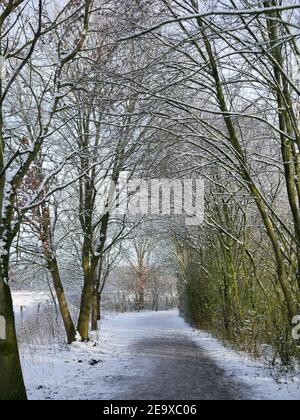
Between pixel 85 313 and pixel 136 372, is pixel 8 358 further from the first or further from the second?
pixel 85 313

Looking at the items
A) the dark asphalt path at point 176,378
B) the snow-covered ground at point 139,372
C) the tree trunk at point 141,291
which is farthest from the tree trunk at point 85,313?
the tree trunk at point 141,291

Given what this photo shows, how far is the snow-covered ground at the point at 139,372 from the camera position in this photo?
707cm

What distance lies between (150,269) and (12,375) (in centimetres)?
4186

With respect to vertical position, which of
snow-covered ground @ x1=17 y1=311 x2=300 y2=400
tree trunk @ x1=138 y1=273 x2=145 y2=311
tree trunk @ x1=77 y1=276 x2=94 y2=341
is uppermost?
tree trunk @ x1=77 y1=276 x2=94 y2=341

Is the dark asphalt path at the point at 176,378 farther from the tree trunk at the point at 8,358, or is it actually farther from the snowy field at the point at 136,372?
the tree trunk at the point at 8,358

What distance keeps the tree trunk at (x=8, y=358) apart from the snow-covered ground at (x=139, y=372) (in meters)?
1.18

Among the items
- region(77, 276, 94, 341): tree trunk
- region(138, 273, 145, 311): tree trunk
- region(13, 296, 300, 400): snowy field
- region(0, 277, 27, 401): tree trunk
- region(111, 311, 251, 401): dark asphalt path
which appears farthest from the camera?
region(138, 273, 145, 311): tree trunk

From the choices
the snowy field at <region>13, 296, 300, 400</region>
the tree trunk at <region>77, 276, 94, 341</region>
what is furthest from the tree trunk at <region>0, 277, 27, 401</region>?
the tree trunk at <region>77, 276, 94, 341</region>

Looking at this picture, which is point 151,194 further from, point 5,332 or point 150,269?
point 150,269

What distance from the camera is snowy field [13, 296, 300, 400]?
7055 millimetres

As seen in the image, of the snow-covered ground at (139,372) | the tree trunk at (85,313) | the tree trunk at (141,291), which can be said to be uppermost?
the tree trunk at (85,313)

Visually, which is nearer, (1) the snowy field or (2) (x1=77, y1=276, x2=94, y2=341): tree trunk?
(1) the snowy field

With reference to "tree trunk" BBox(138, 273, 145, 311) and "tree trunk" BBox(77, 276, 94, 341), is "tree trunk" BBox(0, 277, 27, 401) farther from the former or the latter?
"tree trunk" BBox(138, 273, 145, 311)
